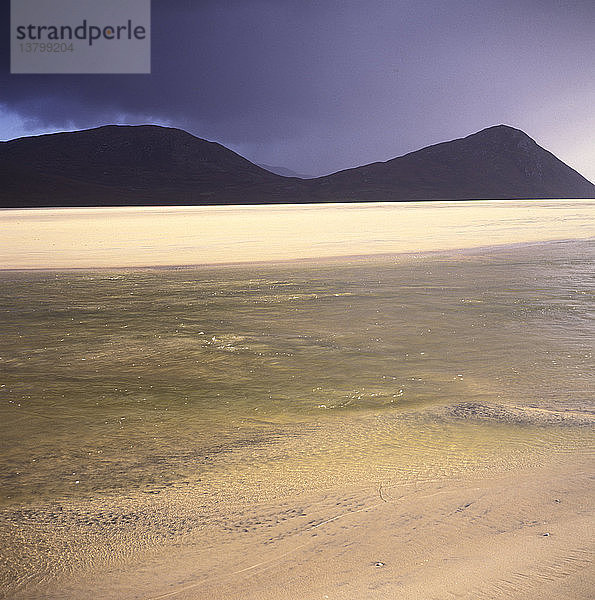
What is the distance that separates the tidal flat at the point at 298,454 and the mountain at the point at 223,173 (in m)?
88.8

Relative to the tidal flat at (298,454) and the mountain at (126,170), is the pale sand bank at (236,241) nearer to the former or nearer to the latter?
the tidal flat at (298,454)

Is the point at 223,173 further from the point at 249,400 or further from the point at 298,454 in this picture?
the point at 298,454

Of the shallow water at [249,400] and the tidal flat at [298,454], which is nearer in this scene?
the tidal flat at [298,454]

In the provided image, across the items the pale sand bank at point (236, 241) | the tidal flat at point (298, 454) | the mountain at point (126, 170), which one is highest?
the mountain at point (126, 170)

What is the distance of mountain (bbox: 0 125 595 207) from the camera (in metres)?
106

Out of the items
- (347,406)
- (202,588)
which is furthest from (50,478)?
(347,406)

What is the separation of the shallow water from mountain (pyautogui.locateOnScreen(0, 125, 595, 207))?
8749 centimetres

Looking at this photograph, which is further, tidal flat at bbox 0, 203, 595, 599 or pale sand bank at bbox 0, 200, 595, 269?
pale sand bank at bbox 0, 200, 595, 269

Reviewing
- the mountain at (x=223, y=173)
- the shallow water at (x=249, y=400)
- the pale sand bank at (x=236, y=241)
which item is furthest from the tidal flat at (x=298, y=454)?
the mountain at (x=223, y=173)

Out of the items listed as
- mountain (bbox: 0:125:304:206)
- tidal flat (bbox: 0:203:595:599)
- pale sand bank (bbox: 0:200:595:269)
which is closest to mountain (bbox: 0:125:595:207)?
mountain (bbox: 0:125:304:206)

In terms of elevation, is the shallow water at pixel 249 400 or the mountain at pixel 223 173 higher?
the mountain at pixel 223 173

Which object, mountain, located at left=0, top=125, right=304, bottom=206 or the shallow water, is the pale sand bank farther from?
mountain, located at left=0, top=125, right=304, bottom=206

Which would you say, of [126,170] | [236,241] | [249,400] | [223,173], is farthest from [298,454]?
[126,170]

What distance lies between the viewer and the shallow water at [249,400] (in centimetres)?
349
